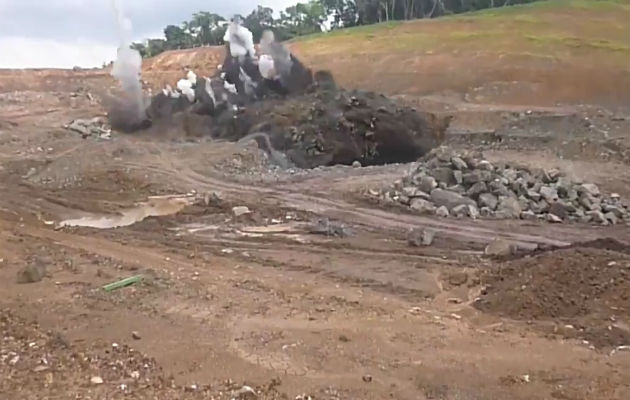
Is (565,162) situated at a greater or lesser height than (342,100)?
lesser

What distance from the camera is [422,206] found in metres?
13.9

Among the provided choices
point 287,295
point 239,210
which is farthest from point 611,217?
point 287,295

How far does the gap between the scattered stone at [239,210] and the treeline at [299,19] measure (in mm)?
46121

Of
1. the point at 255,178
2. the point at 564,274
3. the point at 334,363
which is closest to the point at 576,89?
the point at 255,178

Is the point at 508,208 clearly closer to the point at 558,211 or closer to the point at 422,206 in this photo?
the point at 558,211

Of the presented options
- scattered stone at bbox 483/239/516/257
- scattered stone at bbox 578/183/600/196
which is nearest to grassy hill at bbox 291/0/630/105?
scattered stone at bbox 578/183/600/196

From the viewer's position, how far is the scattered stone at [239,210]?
1370 centimetres

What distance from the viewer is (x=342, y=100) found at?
2050cm

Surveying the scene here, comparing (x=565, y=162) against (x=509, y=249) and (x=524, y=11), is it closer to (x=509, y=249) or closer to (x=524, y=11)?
(x=509, y=249)

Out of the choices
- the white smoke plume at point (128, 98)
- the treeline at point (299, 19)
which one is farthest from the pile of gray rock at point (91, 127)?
the treeline at point (299, 19)

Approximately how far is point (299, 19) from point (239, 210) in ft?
173

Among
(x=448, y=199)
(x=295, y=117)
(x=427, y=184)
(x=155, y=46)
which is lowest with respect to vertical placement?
(x=448, y=199)

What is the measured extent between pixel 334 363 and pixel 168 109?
2161 cm

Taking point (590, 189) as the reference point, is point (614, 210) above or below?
below
